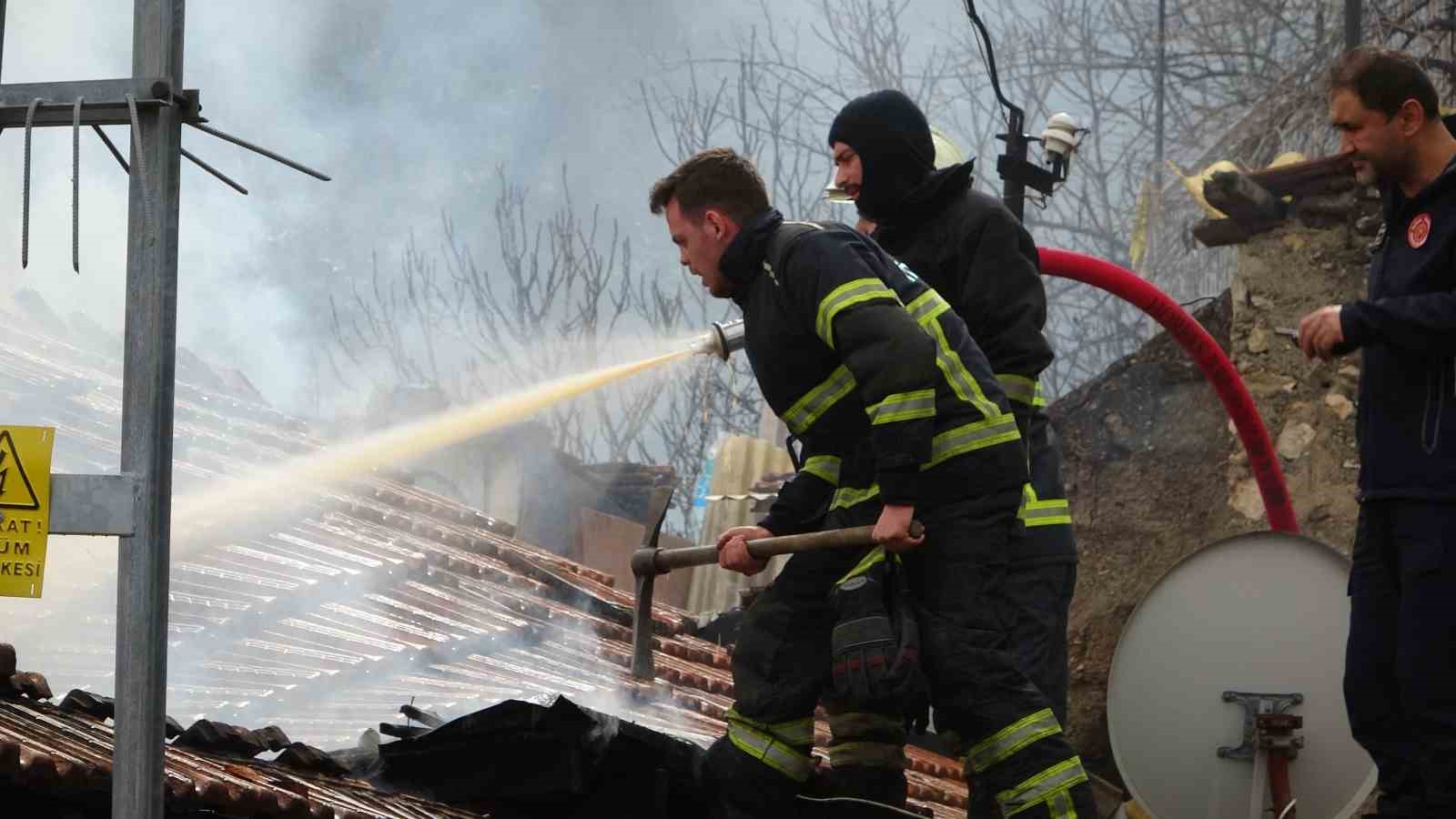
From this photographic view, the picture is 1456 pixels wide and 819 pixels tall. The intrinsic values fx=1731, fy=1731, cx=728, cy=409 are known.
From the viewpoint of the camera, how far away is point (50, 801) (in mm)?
3383

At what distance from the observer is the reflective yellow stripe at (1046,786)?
3.85 m

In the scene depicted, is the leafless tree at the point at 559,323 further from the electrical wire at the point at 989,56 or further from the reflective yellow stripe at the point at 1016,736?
the reflective yellow stripe at the point at 1016,736

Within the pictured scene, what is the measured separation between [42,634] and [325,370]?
21366 mm

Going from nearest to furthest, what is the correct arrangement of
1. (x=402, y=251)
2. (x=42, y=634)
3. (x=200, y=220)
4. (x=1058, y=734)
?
(x=1058, y=734)
(x=42, y=634)
(x=200, y=220)
(x=402, y=251)

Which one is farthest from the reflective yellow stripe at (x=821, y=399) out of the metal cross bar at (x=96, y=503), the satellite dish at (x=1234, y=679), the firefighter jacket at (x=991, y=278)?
the satellite dish at (x=1234, y=679)

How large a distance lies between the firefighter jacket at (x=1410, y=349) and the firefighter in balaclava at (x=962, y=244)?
82 centimetres

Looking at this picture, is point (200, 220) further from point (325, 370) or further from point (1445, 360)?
point (1445, 360)

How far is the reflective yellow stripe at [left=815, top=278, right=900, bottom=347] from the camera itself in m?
3.94

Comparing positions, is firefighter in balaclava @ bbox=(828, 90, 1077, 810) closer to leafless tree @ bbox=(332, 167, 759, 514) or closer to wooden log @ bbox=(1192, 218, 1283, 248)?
wooden log @ bbox=(1192, 218, 1283, 248)

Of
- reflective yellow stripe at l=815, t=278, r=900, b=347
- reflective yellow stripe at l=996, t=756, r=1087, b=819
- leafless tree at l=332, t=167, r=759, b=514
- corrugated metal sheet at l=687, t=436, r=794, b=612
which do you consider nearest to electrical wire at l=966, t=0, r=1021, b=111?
reflective yellow stripe at l=815, t=278, r=900, b=347

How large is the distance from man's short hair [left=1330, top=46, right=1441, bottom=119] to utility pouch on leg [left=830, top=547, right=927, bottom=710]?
1.61 meters

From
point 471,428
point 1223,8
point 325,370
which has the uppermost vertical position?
point 1223,8

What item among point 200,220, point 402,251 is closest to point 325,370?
point 402,251

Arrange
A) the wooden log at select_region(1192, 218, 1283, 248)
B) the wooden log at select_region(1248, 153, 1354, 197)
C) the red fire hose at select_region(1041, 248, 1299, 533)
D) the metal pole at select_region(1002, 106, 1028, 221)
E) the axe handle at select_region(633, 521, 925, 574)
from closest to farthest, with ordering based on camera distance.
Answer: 1. the axe handle at select_region(633, 521, 925, 574)
2. the red fire hose at select_region(1041, 248, 1299, 533)
3. the metal pole at select_region(1002, 106, 1028, 221)
4. the wooden log at select_region(1248, 153, 1354, 197)
5. the wooden log at select_region(1192, 218, 1283, 248)
